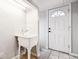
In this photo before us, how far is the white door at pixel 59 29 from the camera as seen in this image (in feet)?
8.43

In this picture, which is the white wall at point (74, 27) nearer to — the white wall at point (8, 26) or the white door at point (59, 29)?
the white door at point (59, 29)

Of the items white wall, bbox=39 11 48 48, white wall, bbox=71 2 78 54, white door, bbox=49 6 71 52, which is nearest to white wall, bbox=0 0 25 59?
white wall, bbox=39 11 48 48

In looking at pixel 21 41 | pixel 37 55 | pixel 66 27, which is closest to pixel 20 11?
pixel 21 41

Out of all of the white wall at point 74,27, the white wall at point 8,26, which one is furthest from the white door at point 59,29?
the white wall at point 8,26

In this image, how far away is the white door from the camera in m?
2.57

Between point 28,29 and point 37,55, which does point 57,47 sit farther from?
point 28,29

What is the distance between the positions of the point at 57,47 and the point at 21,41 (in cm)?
170

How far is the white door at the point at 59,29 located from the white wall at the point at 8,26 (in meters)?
1.56

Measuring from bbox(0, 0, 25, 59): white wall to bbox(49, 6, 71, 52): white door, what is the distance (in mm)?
1555

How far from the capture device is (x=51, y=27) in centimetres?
298

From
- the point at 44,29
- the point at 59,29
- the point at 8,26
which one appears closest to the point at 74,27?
the point at 59,29

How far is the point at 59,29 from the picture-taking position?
276 centimetres

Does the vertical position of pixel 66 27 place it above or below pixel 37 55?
above

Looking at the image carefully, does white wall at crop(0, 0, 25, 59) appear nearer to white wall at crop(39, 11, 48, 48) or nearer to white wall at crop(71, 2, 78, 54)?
white wall at crop(39, 11, 48, 48)
